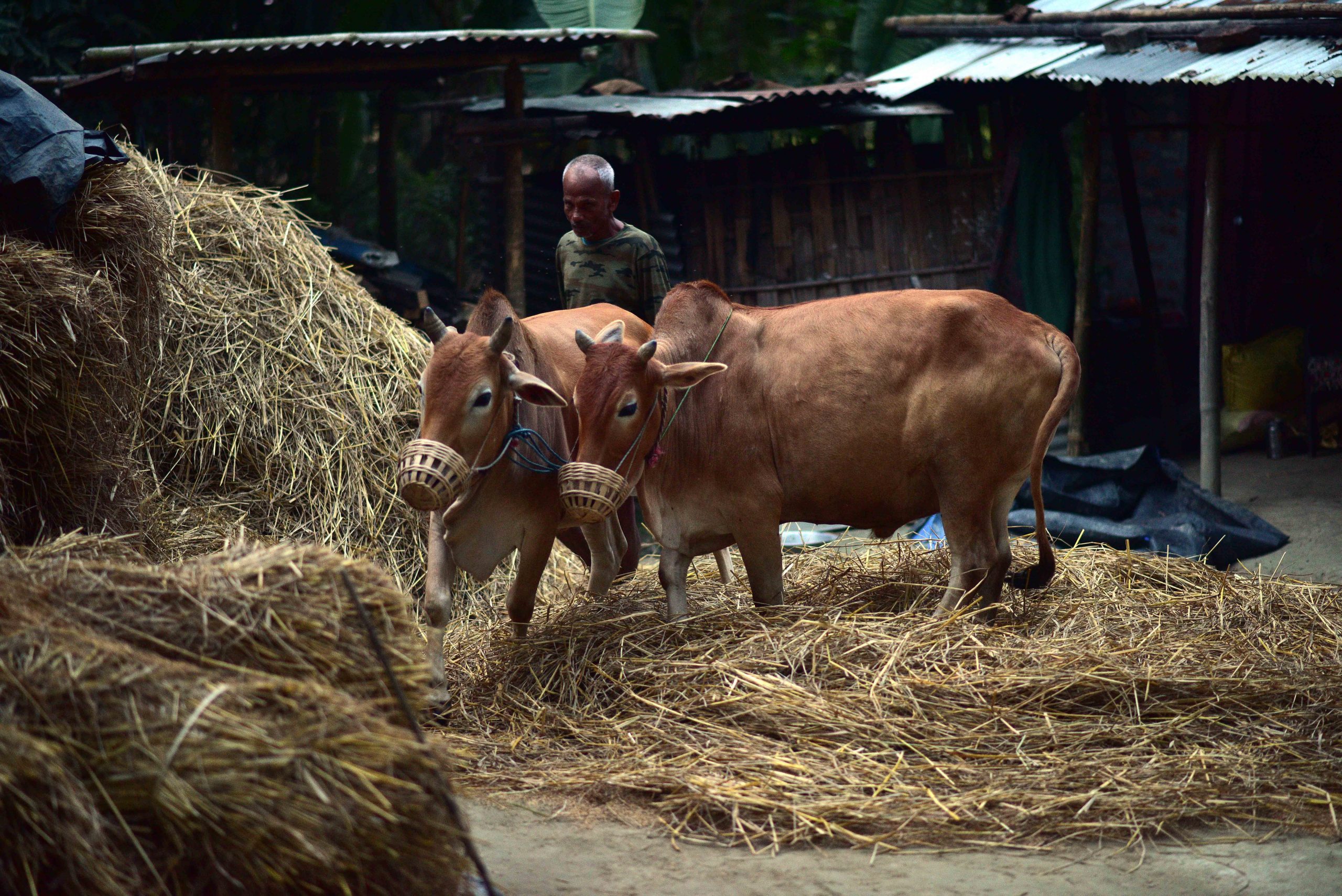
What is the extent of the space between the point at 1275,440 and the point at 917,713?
6.00 metres

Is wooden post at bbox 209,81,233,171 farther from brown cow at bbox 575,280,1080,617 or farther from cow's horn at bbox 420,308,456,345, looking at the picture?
brown cow at bbox 575,280,1080,617

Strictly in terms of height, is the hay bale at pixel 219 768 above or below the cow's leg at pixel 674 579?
above

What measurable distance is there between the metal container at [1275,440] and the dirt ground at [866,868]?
20.1ft

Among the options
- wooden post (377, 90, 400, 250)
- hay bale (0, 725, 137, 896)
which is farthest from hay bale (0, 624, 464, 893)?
wooden post (377, 90, 400, 250)

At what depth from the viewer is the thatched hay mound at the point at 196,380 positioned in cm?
433

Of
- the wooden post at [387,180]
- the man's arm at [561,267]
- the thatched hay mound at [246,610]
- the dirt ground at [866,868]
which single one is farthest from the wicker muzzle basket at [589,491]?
the wooden post at [387,180]

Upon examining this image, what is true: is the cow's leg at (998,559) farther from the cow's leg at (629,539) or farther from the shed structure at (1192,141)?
the shed structure at (1192,141)

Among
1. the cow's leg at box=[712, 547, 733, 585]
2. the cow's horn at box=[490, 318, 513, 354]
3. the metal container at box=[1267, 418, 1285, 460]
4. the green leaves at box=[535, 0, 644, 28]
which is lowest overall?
the metal container at box=[1267, 418, 1285, 460]

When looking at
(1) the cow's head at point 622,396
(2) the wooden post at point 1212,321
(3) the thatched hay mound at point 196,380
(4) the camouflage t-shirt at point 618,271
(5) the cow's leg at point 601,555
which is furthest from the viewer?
(2) the wooden post at point 1212,321

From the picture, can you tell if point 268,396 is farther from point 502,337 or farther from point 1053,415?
point 1053,415

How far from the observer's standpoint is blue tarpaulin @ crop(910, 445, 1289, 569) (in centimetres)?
679

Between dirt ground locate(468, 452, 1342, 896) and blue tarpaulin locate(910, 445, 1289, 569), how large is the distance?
333 cm

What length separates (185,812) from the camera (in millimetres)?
2365

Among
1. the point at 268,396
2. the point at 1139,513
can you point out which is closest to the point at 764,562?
the point at 268,396
